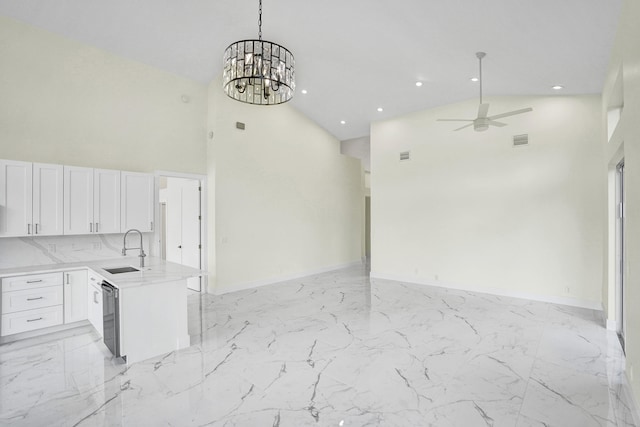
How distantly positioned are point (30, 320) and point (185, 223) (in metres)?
3.02

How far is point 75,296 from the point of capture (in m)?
4.29

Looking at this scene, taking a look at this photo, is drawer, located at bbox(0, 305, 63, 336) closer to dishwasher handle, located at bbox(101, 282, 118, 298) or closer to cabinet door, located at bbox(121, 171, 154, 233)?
dishwasher handle, located at bbox(101, 282, 118, 298)

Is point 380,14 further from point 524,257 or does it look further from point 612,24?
point 524,257

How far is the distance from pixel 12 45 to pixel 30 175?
5.88ft

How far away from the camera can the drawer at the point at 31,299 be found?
3.84 m

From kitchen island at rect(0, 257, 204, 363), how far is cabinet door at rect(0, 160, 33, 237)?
0.54 metres

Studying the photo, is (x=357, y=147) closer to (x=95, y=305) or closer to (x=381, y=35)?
(x=381, y=35)

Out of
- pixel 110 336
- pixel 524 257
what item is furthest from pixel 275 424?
pixel 524 257

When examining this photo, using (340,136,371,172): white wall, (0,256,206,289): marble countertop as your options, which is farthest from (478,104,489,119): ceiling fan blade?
(340,136,371,172): white wall

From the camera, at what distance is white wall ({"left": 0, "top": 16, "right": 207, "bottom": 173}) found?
4.31 meters

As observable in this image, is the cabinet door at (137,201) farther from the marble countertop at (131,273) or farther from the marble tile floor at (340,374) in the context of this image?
the marble tile floor at (340,374)

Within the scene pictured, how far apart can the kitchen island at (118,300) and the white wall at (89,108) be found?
66.3 inches

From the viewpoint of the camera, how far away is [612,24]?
11.2ft

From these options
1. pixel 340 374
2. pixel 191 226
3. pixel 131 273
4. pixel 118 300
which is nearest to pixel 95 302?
pixel 131 273
